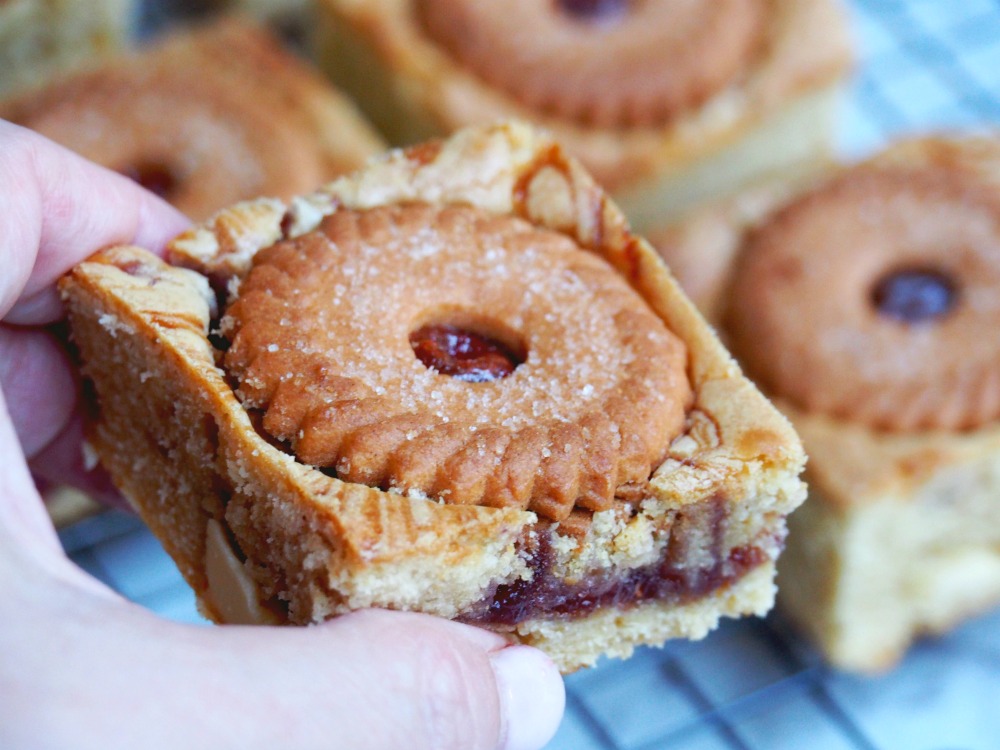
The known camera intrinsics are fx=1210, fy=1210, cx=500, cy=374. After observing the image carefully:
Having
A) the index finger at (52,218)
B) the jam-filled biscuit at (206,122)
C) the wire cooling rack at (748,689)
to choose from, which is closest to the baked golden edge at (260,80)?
the jam-filled biscuit at (206,122)

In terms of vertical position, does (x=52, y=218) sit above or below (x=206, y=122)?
above

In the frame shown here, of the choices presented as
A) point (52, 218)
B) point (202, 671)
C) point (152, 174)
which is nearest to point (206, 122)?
point (152, 174)

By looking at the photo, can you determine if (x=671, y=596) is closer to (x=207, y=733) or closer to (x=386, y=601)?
(x=386, y=601)

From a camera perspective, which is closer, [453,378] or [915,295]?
[453,378]

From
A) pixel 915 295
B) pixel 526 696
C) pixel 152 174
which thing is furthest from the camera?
pixel 152 174

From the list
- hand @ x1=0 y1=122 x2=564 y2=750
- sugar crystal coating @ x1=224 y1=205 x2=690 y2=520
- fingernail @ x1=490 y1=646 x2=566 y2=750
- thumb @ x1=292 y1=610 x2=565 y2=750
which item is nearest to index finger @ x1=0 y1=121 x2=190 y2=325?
hand @ x1=0 y1=122 x2=564 y2=750

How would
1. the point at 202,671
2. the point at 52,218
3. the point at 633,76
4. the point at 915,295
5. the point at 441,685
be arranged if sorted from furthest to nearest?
1. the point at 633,76
2. the point at 915,295
3. the point at 52,218
4. the point at 441,685
5. the point at 202,671

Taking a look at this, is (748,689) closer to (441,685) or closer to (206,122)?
(441,685)
